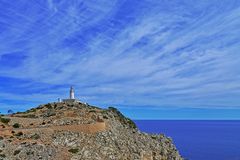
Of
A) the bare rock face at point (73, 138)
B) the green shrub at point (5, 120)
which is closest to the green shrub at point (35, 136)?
the bare rock face at point (73, 138)

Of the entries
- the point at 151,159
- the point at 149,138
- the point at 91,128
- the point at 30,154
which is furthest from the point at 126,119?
the point at 30,154

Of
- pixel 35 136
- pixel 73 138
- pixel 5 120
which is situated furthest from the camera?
pixel 5 120

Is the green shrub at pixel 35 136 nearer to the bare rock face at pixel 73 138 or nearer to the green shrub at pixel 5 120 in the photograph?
the bare rock face at pixel 73 138

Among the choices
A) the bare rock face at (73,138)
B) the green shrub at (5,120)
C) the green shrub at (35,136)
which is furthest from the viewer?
the green shrub at (5,120)

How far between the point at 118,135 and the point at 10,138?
58.0ft

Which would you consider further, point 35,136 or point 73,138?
point 73,138

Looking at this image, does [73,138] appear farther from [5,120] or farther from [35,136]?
[5,120]

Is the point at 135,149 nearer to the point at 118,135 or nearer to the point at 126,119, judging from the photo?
the point at 118,135

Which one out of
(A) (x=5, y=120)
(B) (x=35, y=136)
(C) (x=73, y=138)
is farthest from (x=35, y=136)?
(A) (x=5, y=120)

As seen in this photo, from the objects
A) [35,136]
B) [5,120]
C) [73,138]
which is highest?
[5,120]

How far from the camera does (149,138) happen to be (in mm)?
68250

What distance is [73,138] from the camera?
51.9 meters

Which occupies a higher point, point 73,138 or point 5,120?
point 5,120

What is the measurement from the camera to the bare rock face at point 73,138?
4691 cm
